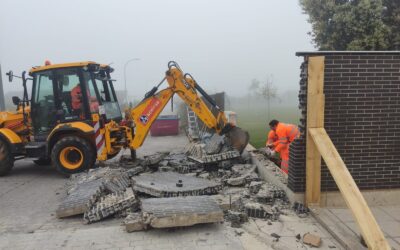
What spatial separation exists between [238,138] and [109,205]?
13.3ft

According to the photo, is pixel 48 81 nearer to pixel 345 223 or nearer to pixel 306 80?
pixel 306 80

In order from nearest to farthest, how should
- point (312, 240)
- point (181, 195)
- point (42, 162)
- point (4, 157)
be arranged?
point (312, 240), point (181, 195), point (4, 157), point (42, 162)

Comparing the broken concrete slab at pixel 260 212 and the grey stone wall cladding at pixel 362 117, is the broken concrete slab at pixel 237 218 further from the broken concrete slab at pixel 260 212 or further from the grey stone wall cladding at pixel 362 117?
the grey stone wall cladding at pixel 362 117

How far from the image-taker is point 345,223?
4910 millimetres

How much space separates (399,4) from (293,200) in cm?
1005

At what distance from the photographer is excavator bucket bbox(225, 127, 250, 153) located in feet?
28.5

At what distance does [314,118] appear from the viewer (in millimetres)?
5363

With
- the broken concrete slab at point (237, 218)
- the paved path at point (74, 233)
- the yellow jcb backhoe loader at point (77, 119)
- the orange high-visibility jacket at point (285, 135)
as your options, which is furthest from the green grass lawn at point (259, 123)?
the yellow jcb backhoe loader at point (77, 119)

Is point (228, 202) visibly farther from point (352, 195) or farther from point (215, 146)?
point (215, 146)

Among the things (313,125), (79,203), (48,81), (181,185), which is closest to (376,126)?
(313,125)

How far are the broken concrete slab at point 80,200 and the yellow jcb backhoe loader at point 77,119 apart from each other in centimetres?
221

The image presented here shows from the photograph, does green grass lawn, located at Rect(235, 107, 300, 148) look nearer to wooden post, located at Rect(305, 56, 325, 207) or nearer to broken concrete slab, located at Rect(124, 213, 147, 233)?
wooden post, located at Rect(305, 56, 325, 207)

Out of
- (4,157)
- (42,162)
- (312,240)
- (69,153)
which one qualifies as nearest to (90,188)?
(69,153)

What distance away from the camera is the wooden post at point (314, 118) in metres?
5.28
